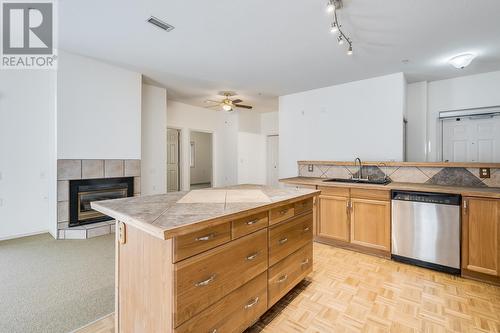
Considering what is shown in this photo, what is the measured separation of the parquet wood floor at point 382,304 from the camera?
1765 mm

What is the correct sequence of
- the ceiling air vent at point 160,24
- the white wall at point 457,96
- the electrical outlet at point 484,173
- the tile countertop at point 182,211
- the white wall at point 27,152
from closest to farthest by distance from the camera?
the tile countertop at point 182,211 → the ceiling air vent at point 160,24 → the electrical outlet at point 484,173 → the white wall at point 27,152 → the white wall at point 457,96

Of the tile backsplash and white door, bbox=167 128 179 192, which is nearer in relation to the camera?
the tile backsplash

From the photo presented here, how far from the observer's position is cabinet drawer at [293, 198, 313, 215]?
82.9 inches

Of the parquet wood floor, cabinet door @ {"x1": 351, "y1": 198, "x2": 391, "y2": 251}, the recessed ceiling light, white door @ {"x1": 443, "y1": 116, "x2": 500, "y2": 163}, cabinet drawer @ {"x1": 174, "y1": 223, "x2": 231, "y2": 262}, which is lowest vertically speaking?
the parquet wood floor

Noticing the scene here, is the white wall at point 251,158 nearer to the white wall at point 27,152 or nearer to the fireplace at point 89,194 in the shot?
the fireplace at point 89,194

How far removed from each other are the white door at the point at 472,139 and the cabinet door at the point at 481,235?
2.22 m

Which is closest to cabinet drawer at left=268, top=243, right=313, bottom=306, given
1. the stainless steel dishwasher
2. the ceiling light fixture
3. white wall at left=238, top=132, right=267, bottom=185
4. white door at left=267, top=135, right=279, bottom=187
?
the stainless steel dishwasher

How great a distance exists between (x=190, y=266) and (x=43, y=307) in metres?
1.71

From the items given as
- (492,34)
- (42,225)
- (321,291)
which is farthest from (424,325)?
(42,225)

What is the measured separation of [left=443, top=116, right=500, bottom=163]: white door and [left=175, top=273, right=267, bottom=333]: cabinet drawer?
444 cm

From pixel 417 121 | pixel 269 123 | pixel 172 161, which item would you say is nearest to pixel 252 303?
pixel 417 121

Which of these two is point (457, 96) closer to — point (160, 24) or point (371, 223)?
point (371, 223)

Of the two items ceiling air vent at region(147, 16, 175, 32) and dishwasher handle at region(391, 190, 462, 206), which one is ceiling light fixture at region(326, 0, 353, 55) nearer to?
ceiling air vent at region(147, 16, 175, 32)

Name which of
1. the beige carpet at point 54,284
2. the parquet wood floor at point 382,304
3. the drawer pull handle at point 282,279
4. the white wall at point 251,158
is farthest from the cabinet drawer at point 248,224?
the white wall at point 251,158
